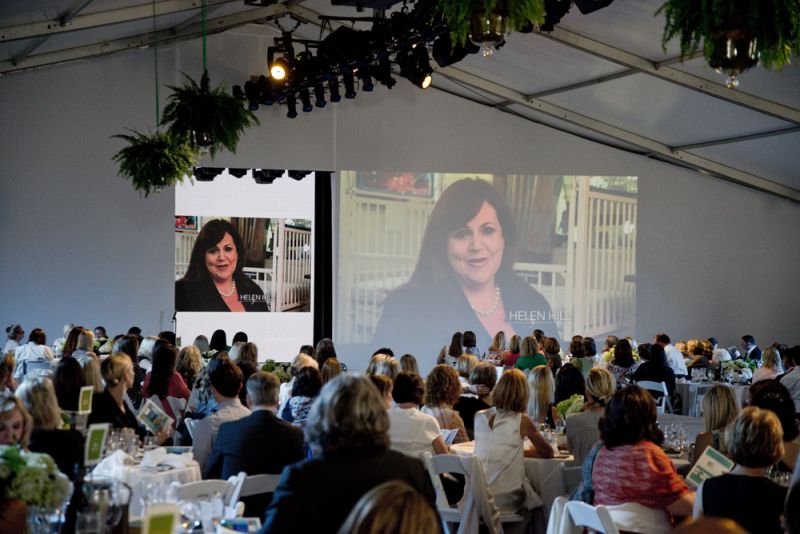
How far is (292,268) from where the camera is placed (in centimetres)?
1684

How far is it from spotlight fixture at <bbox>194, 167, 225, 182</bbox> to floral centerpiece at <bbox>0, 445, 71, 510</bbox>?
13.1 metres

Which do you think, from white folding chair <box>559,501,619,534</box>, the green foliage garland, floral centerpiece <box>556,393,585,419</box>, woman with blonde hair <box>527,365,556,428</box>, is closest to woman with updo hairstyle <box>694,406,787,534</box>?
white folding chair <box>559,501,619,534</box>

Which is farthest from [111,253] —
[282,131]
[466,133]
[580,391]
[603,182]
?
[580,391]

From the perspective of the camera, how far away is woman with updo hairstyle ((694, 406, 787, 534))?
12.1ft

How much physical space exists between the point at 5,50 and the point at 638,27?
27.8ft

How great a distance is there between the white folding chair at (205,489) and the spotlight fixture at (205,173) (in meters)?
12.1

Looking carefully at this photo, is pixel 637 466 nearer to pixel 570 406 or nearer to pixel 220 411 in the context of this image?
pixel 570 406

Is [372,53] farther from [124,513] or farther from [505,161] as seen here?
[124,513]

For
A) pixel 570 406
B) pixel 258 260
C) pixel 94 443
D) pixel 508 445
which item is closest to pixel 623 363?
pixel 570 406

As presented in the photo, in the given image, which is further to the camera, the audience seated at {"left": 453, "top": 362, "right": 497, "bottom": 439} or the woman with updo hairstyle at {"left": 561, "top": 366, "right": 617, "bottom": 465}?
the audience seated at {"left": 453, "top": 362, "right": 497, "bottom": 439}

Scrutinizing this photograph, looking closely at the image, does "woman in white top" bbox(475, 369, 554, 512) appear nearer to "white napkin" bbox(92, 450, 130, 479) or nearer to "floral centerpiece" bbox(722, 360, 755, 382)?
"white napkin" bbox(92, 450, 130, 479)

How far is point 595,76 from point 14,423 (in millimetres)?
12118

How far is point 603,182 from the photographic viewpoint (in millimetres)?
17375

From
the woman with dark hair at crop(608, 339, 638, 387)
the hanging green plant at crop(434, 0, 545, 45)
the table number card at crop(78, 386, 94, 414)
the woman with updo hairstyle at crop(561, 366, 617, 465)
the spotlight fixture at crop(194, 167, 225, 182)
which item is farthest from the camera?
the spotlight fixture at crop(194, 167, 225, 182)
